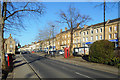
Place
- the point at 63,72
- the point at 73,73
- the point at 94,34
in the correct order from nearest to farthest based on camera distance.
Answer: the point at 73,73 < the point at 63,72 < the point at 94,34

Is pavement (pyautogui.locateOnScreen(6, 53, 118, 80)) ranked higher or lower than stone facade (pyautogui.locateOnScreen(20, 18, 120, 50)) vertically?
lower

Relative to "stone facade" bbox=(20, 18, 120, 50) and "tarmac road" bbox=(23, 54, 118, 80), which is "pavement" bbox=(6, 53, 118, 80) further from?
"stone facade" bbox=(20, 18, 120, 50)

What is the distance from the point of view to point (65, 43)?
73.0 meters

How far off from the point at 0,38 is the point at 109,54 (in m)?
12.6

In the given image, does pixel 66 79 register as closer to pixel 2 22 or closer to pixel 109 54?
pixel 2 22

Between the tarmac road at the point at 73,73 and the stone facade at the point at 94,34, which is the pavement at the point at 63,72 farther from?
the stone facade at the point at 94,34

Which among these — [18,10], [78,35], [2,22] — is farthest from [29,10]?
[78,35]

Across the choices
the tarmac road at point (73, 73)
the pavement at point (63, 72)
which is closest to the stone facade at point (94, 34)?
the pavement at point (63, 72)

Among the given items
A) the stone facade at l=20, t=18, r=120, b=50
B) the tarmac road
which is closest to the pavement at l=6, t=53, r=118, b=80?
the tarmac road

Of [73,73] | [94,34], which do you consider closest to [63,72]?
[73,73]

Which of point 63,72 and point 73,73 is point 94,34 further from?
point 73,73

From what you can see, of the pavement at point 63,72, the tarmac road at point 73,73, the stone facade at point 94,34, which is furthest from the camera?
the stone facade at point 94,34

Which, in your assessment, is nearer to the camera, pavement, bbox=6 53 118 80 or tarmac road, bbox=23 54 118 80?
tarmac road, bbox=23 54 118 80

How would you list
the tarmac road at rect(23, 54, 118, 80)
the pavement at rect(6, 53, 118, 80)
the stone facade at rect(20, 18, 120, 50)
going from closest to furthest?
the tarmac road at rect(23, 54, 118, 80) < the pavement at rect(6, 53, 118, 80) < the stone facade at rect(20, 18, 120, 50)
